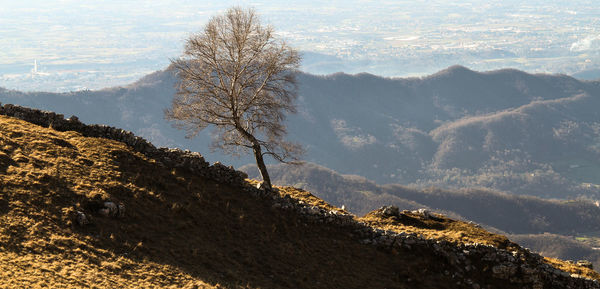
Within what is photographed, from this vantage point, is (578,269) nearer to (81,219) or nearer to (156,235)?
(156,235)

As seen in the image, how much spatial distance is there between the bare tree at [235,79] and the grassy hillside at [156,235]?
501 centimetres

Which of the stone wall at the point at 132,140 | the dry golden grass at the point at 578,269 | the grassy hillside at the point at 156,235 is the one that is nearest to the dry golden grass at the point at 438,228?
the grassy hillside at the point at 156,235

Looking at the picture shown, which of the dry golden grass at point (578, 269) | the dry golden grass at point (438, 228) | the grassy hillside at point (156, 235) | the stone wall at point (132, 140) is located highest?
the stone wall at point (132, 140)

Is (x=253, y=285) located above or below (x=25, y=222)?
below

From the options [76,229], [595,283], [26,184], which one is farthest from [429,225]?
[26,184]

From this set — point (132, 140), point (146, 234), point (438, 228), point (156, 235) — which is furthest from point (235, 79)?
point (438, 228)

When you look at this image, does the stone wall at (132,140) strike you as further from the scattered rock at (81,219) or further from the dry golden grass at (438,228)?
the dry golden grass at (438,228)

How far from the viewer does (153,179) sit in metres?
27.4

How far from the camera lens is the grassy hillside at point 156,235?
62.9 feet

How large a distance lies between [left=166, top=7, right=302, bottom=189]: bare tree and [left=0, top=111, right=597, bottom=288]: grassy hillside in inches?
197

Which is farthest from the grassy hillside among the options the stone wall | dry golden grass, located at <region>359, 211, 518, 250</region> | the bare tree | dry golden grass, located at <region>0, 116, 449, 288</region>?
the bare tree

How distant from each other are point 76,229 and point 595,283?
102 ft

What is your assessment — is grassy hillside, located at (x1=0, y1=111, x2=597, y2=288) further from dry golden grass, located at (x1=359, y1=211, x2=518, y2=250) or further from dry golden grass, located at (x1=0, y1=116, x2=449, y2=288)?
dry golden grass, located at (x1=359, y1=211, x2=518, y2=250)

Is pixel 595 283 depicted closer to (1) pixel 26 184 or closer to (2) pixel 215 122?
(2) pixel 215 122
